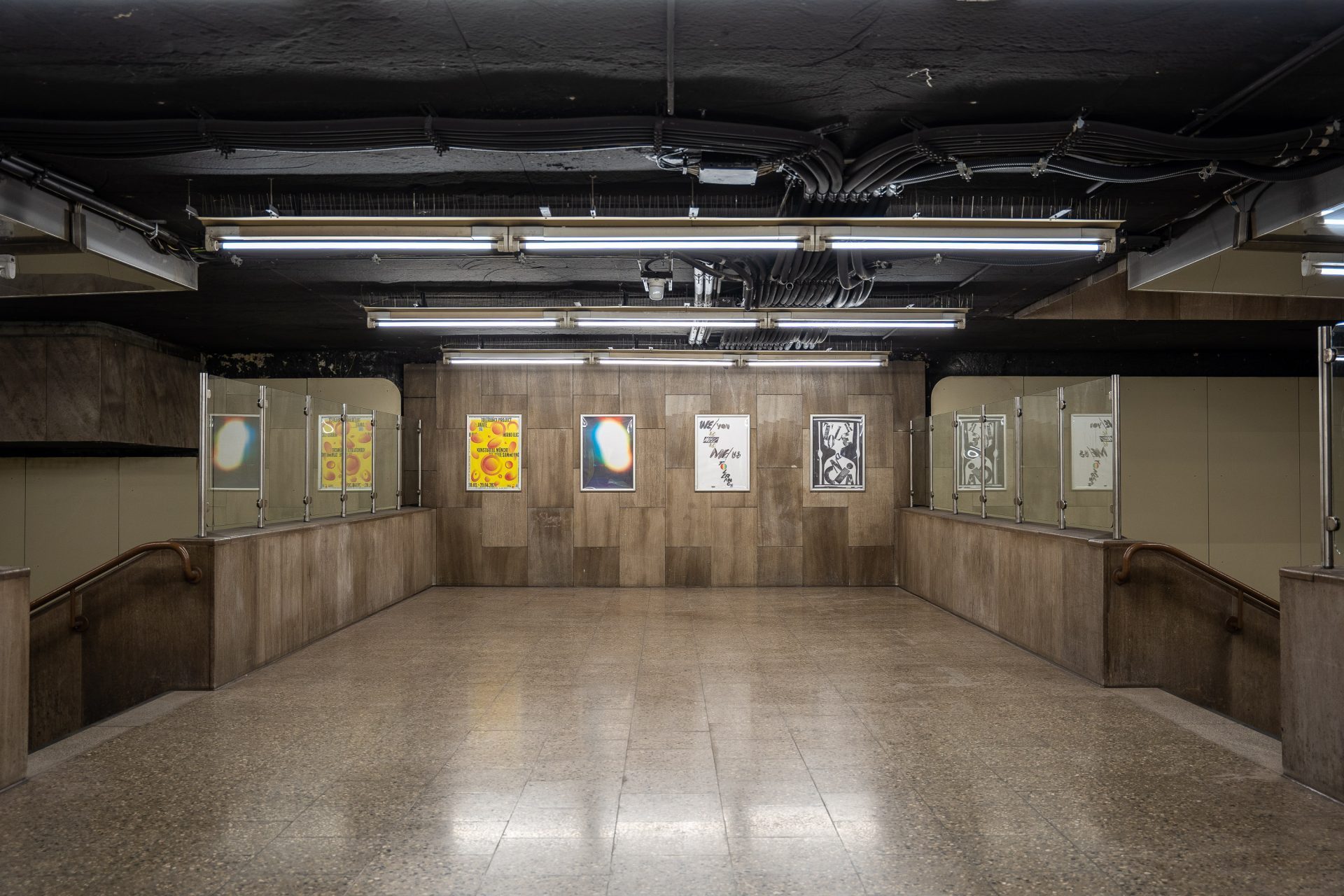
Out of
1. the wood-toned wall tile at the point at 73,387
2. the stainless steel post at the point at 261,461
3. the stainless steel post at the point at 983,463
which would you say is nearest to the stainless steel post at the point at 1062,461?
the stainless steel post at the point at 983,463

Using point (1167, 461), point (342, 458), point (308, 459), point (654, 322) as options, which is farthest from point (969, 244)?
point (1167, 461)

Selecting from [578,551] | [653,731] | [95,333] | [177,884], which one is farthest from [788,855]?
[95,333]

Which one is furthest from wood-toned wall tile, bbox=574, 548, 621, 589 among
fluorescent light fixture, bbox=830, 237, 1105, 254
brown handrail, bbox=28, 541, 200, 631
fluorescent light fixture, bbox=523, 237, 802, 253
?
fluorescent light fixture, bbox=830, 237, 1105, 254

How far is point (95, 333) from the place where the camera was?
1005 centimetres

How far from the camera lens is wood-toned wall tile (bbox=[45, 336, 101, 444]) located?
9.98 m

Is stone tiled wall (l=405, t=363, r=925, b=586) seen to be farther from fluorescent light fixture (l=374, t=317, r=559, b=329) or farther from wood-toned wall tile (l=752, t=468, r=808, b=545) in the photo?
fluorescent light fixture (l=374, t=317, r=559, b=329)

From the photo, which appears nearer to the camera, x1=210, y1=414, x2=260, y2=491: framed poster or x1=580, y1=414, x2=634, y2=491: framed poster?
x1=210, y1=414, x2=260, y2=491: framed poster

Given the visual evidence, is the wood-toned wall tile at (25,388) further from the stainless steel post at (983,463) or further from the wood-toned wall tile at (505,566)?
the stainless steel post at (983,463)

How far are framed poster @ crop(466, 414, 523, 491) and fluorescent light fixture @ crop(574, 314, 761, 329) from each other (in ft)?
12.0

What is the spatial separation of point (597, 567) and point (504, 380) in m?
2.77

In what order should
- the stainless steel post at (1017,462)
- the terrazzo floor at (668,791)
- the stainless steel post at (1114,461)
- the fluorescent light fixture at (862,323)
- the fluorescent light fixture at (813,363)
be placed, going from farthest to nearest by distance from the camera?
the fluorescent light fixture at (813,363) < the fluorescent light fixture at (862,323) < the stainless steel post at (1017,462) < the stainless steel post at (1114,461) < the terrazzo floor at (668,791)

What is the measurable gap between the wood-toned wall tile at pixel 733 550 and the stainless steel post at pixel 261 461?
608cm

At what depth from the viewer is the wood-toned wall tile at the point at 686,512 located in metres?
12.0

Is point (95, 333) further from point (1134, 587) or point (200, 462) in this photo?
point (1134, 587)
